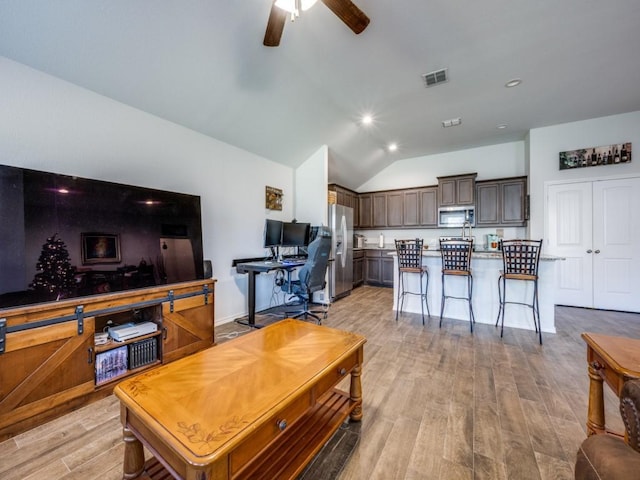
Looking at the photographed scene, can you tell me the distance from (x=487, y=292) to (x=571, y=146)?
3.19 m

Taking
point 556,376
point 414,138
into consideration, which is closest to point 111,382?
point 556,376

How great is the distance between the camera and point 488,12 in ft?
7.24

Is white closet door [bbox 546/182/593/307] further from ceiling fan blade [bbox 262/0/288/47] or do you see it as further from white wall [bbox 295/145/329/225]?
ceiling fan blade [bbox 262/0/288/47]

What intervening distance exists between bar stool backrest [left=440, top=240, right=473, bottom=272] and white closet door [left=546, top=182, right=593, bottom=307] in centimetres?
249

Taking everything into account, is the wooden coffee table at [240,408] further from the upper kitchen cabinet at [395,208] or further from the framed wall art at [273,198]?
the upper kitchen cabinet at [395,208]

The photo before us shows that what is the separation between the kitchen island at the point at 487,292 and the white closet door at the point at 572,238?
5.41 feet

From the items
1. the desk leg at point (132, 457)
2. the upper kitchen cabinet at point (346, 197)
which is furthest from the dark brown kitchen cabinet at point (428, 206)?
the desk leg at point (132, 457)

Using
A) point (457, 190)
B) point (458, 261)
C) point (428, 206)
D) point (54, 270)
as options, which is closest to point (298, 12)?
point (54, 270)

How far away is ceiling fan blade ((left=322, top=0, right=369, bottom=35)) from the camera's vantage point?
1.59 m

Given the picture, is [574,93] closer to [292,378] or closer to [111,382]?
[292,378]

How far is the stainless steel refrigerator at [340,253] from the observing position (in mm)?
4719

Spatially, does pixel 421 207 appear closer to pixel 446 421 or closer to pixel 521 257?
pixel 521 257

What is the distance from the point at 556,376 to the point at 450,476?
5.44 feet

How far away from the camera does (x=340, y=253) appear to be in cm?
501
